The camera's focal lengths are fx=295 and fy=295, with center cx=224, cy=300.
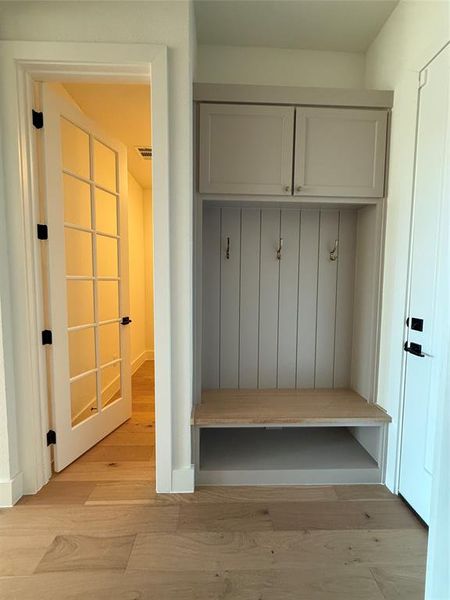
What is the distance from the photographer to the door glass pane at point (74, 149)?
2.03 meters

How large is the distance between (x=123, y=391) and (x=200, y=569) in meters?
1.58

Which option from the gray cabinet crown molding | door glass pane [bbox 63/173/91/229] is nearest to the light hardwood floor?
door glass pane [bbox 63/173/91/229]

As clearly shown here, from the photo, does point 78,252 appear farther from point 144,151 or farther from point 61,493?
point 144,151

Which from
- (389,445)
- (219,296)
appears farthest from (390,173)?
(389,445)

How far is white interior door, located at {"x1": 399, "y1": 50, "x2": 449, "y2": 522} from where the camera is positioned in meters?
1.49

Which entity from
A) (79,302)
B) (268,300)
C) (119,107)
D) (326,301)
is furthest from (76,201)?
(326,301)

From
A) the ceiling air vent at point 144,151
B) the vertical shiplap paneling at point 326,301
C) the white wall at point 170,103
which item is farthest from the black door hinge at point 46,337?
the ceiling air vent at point 144,151

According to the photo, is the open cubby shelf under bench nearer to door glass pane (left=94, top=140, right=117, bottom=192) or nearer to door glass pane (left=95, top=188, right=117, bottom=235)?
door glass pane (left=95, top=188, right=117, bottom=235)

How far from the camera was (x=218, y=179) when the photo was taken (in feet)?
6.13

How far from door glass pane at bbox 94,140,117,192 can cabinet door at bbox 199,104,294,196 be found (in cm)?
96

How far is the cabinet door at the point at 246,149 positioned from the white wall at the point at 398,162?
64 centimetres

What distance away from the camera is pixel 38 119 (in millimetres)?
1751

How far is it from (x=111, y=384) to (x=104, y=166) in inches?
71.2

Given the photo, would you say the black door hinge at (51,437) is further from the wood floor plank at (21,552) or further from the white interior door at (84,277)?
the wood floor plank at (21,552)
